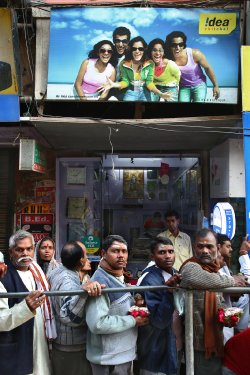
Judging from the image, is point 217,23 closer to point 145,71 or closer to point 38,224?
point 145,71

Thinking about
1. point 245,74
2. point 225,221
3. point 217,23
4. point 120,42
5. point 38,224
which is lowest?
point 38,224

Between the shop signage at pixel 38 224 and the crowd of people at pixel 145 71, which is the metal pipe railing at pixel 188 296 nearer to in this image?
the crowd of people at pixel 145 71

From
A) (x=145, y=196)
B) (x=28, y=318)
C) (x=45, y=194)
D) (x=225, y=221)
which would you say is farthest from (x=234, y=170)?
(x=28, y=318)

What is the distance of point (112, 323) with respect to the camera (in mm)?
2826

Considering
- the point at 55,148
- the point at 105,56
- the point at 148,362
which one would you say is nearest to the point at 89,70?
the point at 105,56

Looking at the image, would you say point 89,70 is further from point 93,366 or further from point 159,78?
point 93,366

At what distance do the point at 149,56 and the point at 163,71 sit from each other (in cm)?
32

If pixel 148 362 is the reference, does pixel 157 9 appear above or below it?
above

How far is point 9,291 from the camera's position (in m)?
3.04

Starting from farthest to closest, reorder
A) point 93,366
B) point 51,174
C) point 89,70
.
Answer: point 51,174 → point 89,70 → point 93,366

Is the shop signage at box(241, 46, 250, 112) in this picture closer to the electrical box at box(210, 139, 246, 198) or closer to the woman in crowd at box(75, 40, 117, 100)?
the electrical box at box(210, 139, 246, 198)

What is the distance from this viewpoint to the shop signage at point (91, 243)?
7781 mm

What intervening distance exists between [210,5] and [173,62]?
3.67ft

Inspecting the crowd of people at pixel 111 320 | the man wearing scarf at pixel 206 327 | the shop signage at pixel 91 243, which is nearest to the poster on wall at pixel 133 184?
the shop signage at pixel 91 243
